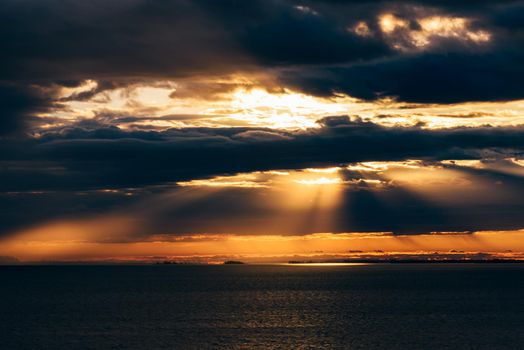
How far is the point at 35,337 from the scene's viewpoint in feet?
340

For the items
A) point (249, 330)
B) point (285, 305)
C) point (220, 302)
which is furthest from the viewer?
point (220, 302)

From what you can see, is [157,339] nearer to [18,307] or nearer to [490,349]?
[490,349]

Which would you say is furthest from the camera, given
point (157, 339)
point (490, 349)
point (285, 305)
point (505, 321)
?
point (285, 305)

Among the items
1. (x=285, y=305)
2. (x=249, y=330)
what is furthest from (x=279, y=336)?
(x=285, y=305)

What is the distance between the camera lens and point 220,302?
17025cm

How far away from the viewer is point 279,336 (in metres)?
103

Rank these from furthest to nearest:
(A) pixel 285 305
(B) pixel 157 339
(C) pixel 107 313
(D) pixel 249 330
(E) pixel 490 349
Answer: (A) pixel 285 305, (C) pixel 107 313, (D) pixel 249 330, (B) pixel 157 339, (E) pixel 490 349

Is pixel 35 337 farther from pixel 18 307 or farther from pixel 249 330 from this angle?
pixel 18 307

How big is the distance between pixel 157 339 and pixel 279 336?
1593 cm

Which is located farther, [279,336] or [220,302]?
[220,302]

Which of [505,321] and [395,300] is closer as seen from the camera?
[505,321]

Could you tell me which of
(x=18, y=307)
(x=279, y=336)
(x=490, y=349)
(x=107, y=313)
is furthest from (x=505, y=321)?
(x=18, y=307)

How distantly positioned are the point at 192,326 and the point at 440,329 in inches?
1425

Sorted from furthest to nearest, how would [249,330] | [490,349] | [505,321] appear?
[505,321]
[249,330]
[490,349]
